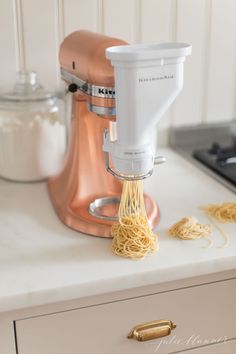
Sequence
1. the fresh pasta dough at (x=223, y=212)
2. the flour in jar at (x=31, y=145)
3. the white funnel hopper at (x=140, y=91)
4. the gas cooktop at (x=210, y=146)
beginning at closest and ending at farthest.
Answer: the white funnel hopper at (x=140, y=91), the fresh pasta dough at (x=223, y=212), the flour in jar at (x=31, y=145), the gas cooktop at (x=210, y=146)

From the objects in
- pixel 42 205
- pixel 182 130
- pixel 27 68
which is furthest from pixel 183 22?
pixel 42 205

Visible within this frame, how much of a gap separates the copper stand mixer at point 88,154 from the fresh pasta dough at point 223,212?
113 mm

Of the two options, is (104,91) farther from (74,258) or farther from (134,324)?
(134,324)

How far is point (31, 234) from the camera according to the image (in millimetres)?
949

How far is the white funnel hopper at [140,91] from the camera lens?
759mm

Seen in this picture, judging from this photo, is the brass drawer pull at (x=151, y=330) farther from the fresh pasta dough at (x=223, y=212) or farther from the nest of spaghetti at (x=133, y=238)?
the fresh pasta dough at (x=223, y=212)

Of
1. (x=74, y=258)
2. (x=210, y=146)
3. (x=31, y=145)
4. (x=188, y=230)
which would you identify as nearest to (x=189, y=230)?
(x=188, y=230)

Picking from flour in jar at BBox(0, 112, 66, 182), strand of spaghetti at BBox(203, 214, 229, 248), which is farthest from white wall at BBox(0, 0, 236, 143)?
strand of spaghetti at BBox(203, 214, 229, 248)

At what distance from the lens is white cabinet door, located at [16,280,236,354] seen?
0.83 metres

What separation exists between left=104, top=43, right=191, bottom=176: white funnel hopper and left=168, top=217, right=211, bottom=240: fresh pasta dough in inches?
6.2

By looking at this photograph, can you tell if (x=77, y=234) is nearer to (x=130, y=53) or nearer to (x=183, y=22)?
(x=130, y=53)
